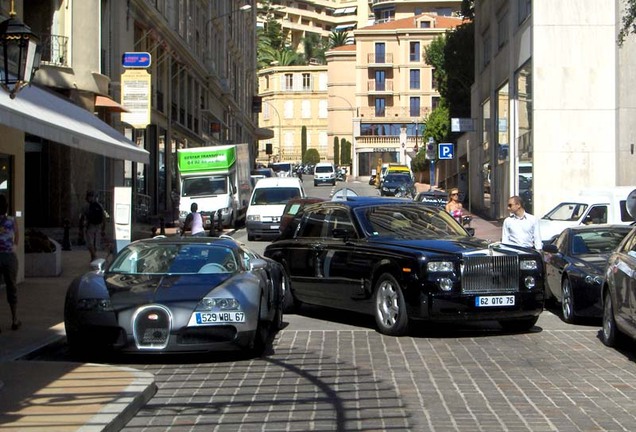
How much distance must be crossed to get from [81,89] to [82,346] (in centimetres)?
1848

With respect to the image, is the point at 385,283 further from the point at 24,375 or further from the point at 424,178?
the point at 424,178

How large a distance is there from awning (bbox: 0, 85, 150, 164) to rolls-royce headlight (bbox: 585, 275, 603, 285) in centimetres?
797

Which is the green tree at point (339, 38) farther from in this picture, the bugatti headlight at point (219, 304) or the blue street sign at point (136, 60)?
the bugatti headlight at point (219, 304)

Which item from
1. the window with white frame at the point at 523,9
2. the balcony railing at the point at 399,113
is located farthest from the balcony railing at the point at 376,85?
the window with white frame at the point at 523,9

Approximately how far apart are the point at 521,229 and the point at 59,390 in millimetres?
8916

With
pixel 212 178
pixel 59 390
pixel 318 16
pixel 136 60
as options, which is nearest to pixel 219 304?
pixel 59 390

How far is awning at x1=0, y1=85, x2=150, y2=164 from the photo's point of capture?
12305mm

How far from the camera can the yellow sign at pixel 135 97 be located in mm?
28547

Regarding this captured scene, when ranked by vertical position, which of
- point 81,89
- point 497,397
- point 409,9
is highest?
point 409,9

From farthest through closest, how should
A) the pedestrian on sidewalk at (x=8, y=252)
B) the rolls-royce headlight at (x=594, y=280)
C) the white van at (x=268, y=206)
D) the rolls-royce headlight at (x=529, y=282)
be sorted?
the white van at (x=268, y=206) → the rolls-royce headlight at (x=594, y=280) → the rolls-royce headlight at (x=529, y=282) → the pedestrian on sidewalk at (x=8, y=252)

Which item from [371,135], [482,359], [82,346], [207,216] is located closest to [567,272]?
[482,359]

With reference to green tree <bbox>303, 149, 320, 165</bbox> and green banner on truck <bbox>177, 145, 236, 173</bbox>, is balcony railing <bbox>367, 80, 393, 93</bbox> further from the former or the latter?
green banner on truck <bbox>177, 145, 236, 173</bbox>

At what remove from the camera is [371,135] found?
9538 centimetres

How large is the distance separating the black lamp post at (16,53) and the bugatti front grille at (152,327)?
3.63 m
